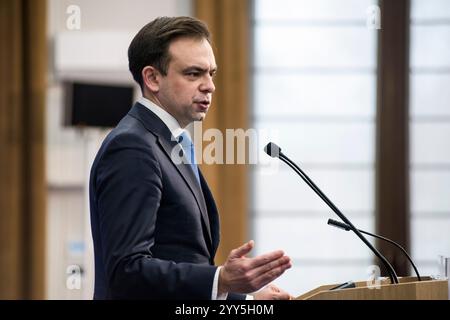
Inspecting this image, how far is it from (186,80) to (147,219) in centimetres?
39

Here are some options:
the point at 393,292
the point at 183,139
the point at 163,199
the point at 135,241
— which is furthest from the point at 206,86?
the point at 393,292

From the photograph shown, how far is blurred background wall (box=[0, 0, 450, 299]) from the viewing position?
4.13 m

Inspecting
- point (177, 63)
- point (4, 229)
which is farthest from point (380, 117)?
point (177, 63)

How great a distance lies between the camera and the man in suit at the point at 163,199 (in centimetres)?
138

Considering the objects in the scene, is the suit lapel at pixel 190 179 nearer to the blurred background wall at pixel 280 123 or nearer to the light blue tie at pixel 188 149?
the light blue tie at pixel 188 149

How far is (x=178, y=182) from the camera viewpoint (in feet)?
5.00

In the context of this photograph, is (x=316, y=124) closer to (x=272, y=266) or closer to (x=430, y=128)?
(x=430, y=128)

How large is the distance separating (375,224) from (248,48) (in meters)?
1.30

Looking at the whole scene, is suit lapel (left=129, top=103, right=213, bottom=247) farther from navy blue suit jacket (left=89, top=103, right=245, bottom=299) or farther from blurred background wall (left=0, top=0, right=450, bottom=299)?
blurred background wall (left=0, top=0, right=450, bottom=299)

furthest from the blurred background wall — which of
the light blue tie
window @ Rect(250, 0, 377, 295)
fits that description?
the light blue tie

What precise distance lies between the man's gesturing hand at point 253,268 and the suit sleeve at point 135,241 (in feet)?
0.25

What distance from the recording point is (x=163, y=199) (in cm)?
150
